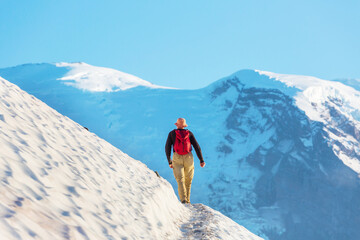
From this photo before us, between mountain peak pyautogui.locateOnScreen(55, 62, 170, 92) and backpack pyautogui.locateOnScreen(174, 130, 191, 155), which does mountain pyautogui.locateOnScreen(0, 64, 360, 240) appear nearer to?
mountain peak pyautogui.locateOnScreen(55, 62, 170, 92)

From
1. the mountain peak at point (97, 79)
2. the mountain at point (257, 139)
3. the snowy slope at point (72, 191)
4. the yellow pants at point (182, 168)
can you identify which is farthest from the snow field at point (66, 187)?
the mountain peak at point (97, 79)

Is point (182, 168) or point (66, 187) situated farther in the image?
point (182, 168)

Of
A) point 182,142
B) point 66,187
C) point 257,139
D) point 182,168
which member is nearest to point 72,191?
point 66,187

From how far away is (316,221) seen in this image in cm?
10062

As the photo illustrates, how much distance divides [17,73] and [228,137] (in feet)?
323

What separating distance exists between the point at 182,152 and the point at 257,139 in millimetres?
118699

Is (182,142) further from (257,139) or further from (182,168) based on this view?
(257,139)

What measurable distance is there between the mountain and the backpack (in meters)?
95.4

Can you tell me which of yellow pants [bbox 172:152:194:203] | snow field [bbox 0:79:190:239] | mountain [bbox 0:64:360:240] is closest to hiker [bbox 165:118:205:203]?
yellow pants [bbox 172:152:194:203]

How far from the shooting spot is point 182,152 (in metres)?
9.05

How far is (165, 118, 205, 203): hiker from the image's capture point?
8.90m

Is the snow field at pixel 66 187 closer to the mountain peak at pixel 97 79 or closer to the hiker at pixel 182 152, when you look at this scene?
the hiker at pixel 182 152

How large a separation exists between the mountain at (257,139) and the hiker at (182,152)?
311ft

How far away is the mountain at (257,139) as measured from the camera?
10375 cm
